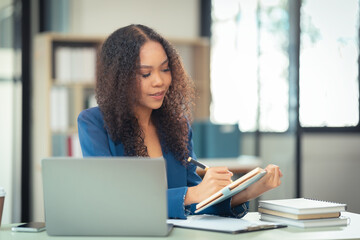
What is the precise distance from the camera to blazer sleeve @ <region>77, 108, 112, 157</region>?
199cm

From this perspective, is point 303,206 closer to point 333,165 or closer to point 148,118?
point 148,118

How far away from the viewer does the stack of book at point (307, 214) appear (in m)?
1.80

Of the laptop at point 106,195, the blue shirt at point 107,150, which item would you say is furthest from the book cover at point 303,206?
the laptop at point 106,195

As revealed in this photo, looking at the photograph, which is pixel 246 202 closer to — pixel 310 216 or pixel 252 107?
pixel 310 216

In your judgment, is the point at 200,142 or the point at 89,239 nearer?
the point at 89,239

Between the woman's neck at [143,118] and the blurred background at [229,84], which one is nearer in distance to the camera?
the woman's neck at [143,118]

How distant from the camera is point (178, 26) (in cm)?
532

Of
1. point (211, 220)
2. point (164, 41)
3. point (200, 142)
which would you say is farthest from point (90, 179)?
point (200, 142)

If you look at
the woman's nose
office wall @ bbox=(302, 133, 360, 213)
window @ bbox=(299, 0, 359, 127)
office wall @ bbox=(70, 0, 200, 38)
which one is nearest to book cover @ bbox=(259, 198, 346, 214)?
the woman's nose

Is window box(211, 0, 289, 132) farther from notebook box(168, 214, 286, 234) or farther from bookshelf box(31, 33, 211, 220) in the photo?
notebook box(168, 214, 286, 234)

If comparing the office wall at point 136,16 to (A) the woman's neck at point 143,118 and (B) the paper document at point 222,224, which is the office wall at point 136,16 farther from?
(B) the paper document at point 222,224

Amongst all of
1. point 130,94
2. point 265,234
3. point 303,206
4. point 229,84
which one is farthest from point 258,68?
point 265,234

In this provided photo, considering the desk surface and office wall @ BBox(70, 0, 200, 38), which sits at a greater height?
office wall @ BBox(70, 0, 200, 38)

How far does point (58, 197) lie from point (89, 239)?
5.6 inches
